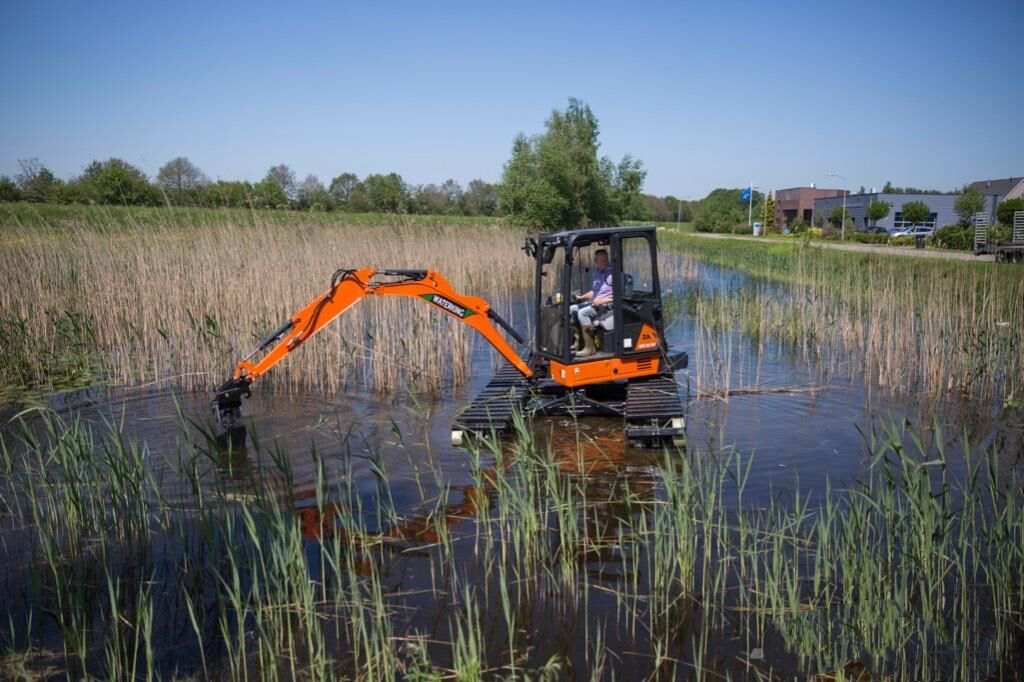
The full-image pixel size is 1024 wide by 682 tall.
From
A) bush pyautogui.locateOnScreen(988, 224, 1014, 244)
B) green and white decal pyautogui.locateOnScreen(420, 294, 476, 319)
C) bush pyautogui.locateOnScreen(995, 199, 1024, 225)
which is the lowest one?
green and white decal pyautogui.locateOnScreen(420, 294, 476, 319)

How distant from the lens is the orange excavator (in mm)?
6746

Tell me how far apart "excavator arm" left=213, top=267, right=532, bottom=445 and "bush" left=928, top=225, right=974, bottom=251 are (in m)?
25.3

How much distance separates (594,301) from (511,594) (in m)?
3.99

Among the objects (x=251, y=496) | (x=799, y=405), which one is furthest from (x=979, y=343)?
(x=251, y=496)

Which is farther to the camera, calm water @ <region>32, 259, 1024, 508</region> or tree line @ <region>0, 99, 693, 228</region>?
tree line @ <region>0, 99, 693, 228</region>

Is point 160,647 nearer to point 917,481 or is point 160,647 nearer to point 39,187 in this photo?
point 917,481

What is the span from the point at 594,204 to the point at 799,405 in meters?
25.4

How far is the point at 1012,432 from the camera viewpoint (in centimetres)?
758

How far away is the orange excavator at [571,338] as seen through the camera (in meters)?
6.75

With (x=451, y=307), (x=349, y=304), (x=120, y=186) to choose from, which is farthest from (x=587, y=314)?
(x=120, y=186)

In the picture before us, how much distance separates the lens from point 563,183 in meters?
28.0

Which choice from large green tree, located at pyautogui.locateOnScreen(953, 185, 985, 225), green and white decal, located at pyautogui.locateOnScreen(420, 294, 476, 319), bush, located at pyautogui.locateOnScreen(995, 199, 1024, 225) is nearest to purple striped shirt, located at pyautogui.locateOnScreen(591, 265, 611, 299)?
green and white decal, located at pyautogui.locateOnScreen(420, 294, 476, 319)

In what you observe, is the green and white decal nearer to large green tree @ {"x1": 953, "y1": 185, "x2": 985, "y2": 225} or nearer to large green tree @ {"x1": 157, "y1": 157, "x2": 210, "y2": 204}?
large green tree @ {"x1": 157, "y1": 157, "x2": 210, "y2": 204}

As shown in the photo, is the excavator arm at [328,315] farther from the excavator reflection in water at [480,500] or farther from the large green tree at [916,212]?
the large green tree at [916,212]
